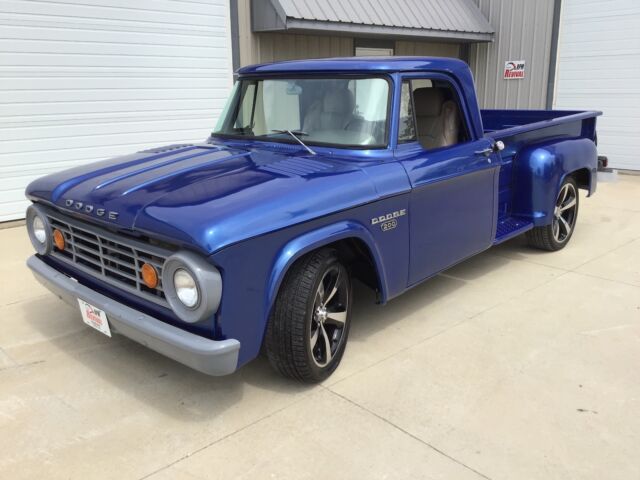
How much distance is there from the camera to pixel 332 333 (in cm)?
341

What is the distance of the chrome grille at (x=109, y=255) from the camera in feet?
9.24

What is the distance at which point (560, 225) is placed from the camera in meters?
5.83

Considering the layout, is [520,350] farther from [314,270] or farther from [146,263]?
[146,263]

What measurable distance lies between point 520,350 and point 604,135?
8.79m

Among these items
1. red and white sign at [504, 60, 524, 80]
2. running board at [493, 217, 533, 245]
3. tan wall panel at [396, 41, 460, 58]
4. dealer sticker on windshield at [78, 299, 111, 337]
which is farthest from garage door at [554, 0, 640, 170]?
dealer sticker on windshield at [78, 299, 111, 337]

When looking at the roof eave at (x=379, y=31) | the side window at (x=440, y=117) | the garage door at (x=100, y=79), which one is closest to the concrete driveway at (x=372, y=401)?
the side window at (x=440, y=117)

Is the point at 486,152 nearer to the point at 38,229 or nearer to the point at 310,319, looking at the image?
the point at 310,319

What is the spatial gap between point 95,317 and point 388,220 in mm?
1782


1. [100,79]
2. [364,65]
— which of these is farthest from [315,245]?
Answer: [100,79]

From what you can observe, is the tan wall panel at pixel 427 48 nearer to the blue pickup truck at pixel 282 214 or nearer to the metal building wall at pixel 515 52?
the metal building wall at pixel 515 52

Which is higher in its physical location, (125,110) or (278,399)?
(125,110)

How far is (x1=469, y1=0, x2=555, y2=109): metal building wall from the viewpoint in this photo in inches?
452

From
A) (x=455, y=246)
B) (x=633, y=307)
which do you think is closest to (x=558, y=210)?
(x=633, y=307)

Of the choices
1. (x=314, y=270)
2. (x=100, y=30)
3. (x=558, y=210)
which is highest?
(x=100, y=30)
